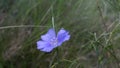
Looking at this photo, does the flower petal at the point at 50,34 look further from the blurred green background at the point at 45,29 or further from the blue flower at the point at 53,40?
the blurred green background at the point at 45,29

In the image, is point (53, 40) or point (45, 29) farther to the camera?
point (45, 29)

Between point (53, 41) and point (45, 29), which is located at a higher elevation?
point (45, 29)

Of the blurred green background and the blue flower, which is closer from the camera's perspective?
the blue flower

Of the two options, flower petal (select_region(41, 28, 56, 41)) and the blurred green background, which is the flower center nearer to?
flower petal (select_region(41, 28, 56, 41))

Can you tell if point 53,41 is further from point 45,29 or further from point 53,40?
point 45,29

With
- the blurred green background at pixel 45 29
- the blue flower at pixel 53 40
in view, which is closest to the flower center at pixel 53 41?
the blue flower at pixel 53 40

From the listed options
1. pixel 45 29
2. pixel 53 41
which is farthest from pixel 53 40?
pixel 45 29

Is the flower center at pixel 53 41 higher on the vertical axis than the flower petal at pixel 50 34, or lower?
lower

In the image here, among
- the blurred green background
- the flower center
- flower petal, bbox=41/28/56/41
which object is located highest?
the blurred green background

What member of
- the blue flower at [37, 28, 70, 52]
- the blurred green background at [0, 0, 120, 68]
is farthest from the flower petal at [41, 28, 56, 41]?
the blurred green background at [0, 0, 120, 68]

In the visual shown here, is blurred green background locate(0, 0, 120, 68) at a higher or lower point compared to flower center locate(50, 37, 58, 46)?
higher
